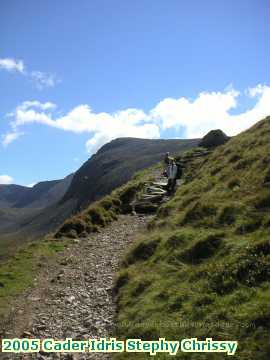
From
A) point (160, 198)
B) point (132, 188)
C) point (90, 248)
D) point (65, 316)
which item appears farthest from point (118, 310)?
point (132, 188)

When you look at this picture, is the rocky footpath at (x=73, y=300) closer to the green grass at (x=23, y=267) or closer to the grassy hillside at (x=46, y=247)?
the green grass at (x=23, y=267)

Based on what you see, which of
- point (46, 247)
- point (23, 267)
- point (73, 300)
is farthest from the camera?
point (46, 247)

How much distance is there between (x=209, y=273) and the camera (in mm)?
11680

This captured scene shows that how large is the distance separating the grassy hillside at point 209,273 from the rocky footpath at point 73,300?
0.83m

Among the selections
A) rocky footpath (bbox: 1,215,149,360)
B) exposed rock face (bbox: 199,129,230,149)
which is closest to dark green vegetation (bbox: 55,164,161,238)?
rocky footpath (bbox: 1,215,149,360)

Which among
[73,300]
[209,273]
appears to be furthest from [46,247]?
[209,273]

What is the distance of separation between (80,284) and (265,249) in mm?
8014

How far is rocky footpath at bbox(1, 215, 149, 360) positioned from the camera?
1166 centimetres

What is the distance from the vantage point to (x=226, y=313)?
31.6ft

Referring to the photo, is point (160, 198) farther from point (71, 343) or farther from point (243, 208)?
point (71, 343)

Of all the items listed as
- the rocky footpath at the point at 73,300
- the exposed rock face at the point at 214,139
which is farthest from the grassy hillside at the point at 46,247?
the exposed rock face at the point at 214,139

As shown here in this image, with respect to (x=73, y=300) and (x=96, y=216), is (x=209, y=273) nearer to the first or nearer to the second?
(x=73, y=300)

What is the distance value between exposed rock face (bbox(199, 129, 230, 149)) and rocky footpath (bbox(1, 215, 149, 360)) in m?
29.5

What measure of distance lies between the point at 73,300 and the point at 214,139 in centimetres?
3813
